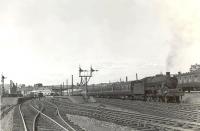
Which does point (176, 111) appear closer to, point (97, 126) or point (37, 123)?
point (97, 126)

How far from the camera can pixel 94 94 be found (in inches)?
2810

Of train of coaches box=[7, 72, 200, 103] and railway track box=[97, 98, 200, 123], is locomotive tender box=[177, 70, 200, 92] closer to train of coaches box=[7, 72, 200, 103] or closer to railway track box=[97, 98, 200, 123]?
train of coaches box=[7, 72, 200, 103]

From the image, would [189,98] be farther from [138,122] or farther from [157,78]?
[138,122]

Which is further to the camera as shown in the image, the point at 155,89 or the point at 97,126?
the point at 155,89

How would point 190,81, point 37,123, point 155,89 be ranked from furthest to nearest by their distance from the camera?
point 190,81, point 155,89, point 37,123

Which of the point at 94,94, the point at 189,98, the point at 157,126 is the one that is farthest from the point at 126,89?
the point at 157,126

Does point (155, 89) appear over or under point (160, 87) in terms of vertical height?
under

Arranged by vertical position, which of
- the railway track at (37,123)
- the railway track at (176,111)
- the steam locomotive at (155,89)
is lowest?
the railway track at (37,123)

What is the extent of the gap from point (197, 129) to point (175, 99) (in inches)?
911

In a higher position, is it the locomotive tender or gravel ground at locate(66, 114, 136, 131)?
the locomotive tender

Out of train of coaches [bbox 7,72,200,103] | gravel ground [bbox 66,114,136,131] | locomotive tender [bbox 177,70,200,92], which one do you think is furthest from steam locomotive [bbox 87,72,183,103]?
gravel ground [bbox 66,114,136,131]

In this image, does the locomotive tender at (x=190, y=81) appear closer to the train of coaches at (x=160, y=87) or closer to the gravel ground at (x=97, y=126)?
the train of coaches at (x=160, y=87)

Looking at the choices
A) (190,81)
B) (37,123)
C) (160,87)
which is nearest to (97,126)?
(37,123)

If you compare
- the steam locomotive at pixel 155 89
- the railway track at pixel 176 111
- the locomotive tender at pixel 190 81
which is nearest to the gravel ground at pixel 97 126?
the railway track at pixel 176 111
